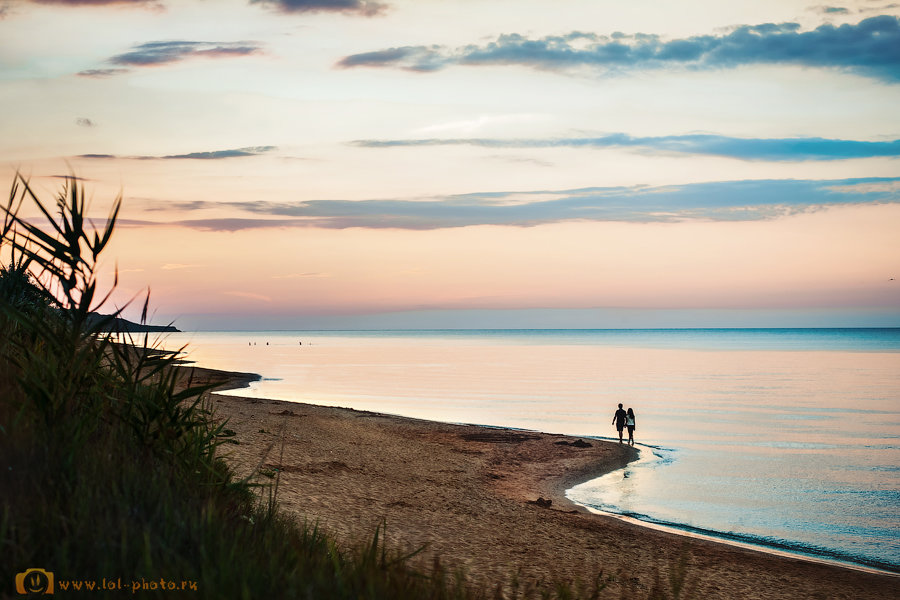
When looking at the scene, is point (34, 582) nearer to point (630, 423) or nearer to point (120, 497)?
point (120, 497)

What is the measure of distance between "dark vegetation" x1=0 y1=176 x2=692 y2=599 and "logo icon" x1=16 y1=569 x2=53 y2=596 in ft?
0.22

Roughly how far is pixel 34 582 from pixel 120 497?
2.87 feet

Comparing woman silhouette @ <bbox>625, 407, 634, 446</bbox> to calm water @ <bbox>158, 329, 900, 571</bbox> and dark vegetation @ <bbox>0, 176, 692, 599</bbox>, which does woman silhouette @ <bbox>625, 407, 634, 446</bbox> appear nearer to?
calm water @ <bbox>158, 329, 900, 571</bbox>

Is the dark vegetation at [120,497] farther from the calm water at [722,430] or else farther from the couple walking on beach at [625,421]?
the couple walking on beach at [625,421]

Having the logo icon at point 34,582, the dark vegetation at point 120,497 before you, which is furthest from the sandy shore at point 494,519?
the logo icon at point 34,582

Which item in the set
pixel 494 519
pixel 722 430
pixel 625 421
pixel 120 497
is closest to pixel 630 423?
pixel 625 421

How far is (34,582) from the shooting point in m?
4.14

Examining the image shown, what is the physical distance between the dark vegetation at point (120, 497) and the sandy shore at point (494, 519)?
5.64 ft

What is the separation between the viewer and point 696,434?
3703cm

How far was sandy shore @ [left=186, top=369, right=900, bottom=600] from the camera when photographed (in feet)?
41.5

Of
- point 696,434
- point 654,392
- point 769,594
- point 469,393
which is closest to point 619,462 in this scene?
point 696,434

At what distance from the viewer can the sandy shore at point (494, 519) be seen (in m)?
12.6

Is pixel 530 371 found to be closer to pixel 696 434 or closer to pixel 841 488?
pixel 696 434

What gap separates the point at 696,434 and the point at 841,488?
13241mm
